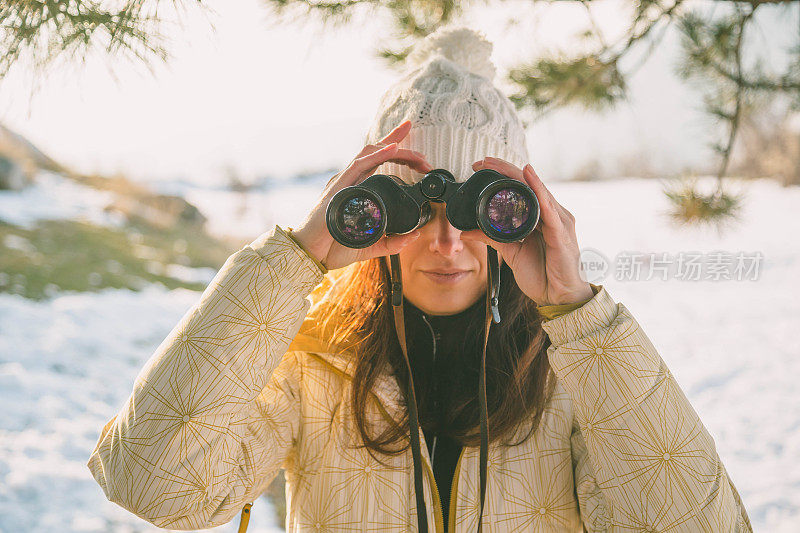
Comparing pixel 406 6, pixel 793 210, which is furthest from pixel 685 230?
pixel 793 210

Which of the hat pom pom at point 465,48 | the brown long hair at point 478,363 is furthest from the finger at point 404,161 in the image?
the hat pom pom at point 465,48

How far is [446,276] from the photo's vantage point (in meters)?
1.22

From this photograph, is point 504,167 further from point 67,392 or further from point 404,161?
point 67,392

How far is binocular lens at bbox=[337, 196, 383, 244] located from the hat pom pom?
1.84 feet

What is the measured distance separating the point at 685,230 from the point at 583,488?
1.28 m

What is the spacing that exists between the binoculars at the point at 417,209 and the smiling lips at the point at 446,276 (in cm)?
13

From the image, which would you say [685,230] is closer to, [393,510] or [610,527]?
[610,527]

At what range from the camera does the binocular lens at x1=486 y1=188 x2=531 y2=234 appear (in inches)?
41.1

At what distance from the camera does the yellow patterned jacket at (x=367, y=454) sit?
3.13 ft

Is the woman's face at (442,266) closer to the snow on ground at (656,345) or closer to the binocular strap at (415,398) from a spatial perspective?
the binocular strap at (415,398)

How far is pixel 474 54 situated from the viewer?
147cm

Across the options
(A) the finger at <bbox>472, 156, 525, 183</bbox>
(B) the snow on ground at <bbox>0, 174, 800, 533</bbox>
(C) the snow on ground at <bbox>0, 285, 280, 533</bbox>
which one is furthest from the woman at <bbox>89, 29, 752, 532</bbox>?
(C) the snow on ground at <bbox>0, 285, 280, 533</bbox>

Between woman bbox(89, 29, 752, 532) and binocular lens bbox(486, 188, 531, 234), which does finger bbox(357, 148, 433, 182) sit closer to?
woman bbox(89, 29, 752, 532)

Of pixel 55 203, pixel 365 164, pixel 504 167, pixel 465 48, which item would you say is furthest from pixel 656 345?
pixel 55 203
